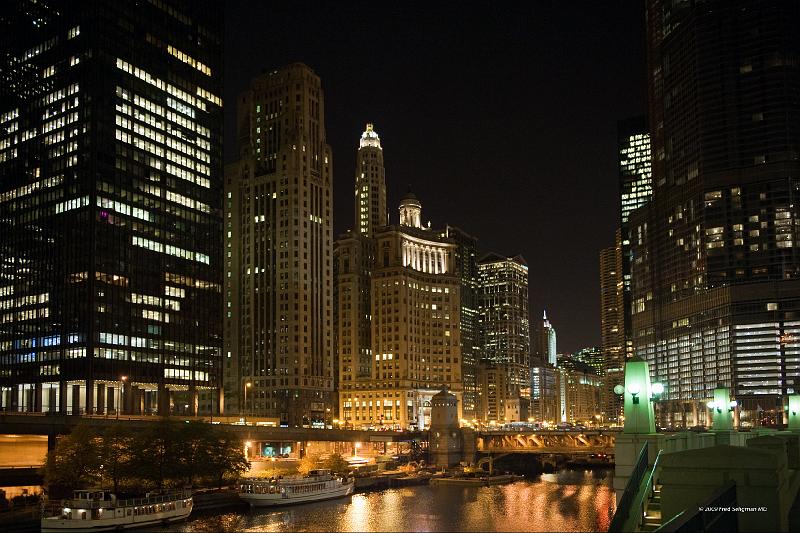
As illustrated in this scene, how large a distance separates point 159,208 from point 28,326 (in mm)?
38160

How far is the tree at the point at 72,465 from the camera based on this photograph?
10981cm

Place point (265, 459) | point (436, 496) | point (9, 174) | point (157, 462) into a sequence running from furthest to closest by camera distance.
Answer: point (9, 174), point (265, 459), point (436, 496), point (157, 462)

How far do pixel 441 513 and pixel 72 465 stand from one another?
1830 inches

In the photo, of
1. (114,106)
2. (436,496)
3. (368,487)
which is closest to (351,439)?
(368,487)

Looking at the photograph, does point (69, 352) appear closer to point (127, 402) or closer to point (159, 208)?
point (127, 402)

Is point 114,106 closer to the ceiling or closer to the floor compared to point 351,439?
closer to the ceiling

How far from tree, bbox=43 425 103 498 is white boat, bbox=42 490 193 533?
9779 mm

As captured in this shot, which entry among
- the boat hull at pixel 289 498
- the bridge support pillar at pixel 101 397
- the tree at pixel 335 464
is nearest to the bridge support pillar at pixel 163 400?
the bridge support pillar at pixel 101 397

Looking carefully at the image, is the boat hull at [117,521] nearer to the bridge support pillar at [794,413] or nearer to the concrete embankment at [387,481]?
the concrete embankment at [387,481]

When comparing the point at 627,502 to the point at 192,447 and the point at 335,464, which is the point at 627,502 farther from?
the point at 335,464

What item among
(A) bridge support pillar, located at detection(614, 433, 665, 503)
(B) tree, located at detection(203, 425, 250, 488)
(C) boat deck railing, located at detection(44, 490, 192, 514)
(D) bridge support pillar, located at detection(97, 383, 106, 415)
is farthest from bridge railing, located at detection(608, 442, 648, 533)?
(D) bridge support pillar, located at detection(97, 383, 106, 415)

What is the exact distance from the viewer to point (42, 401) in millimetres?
187375

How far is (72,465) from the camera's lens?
4343 inches

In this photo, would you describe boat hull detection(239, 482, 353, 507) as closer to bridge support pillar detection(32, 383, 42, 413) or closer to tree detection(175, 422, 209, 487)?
tree detection(175, 422, 209, 487)
